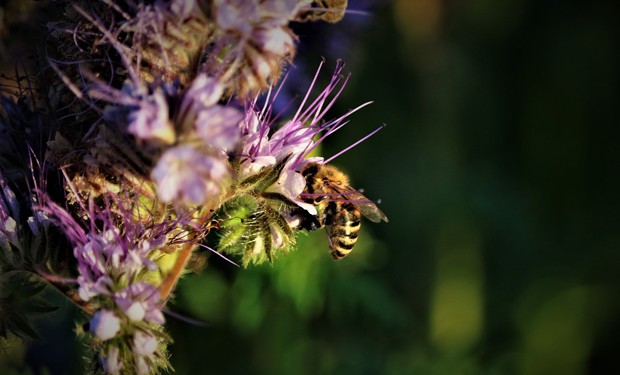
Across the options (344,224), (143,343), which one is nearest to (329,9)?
(344,224)

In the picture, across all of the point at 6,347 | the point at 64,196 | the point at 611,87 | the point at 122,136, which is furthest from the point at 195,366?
the point at 611,87

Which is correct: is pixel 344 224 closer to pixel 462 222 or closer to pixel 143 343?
pixel 143 343

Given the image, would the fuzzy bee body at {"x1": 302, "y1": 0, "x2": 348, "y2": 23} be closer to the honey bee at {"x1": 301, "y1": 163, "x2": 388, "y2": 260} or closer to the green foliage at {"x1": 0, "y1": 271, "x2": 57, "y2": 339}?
the honey bee at {"x1": 301, "y1": 163, "x2": 388, "y2": 260}

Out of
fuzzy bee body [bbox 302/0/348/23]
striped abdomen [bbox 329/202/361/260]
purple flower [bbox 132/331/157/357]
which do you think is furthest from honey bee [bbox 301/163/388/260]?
purple flower [bbox 132/331/157/357]

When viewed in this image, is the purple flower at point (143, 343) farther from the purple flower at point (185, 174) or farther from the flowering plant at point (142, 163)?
the purple flower at point (185, 174)

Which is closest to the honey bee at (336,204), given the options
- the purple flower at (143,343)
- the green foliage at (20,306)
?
the purple flower at (143,343)

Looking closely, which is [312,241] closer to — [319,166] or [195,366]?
[195,366]
